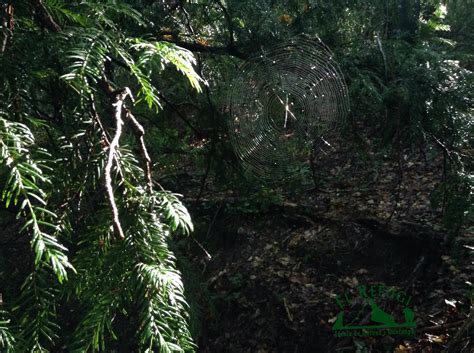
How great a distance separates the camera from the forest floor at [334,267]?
287 centimetres

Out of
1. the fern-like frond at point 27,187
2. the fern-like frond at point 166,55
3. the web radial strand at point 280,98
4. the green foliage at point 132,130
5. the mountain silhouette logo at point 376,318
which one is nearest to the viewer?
the fern-like frond at point 27,187

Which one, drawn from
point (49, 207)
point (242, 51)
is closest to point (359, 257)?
point (242, 51)

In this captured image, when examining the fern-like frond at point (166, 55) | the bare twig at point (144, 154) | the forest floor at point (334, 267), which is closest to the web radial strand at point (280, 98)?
the forest floor at point (334, 267)

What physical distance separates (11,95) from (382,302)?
8.52 feet

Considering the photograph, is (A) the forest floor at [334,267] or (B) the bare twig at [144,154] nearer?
(B) the bare twig at [144,154]

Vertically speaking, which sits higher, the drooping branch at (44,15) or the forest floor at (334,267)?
the drooping branch at (44,15)

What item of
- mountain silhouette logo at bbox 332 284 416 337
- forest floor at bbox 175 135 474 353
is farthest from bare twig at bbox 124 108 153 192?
mountain silhouette logo at bbox 332 284 416 337

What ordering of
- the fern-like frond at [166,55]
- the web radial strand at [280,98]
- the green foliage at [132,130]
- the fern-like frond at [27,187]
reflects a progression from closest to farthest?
1. the fern-like frond at [27,187]
2. the green foliage at [132,130]
3. the fern-like frond at [166,55]
4. the web radial strand at [280,98]

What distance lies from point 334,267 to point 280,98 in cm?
153

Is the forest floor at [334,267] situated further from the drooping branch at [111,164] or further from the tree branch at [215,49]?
the drooping branch at [111,164]

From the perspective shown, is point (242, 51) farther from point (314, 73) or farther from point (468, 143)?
point (468, 143)

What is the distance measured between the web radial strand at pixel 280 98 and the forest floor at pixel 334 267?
0.62 metres

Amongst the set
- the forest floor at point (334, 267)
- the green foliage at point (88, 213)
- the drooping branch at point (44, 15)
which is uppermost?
the drooping branch at point (44, 15)

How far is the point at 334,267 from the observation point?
3.61 m
